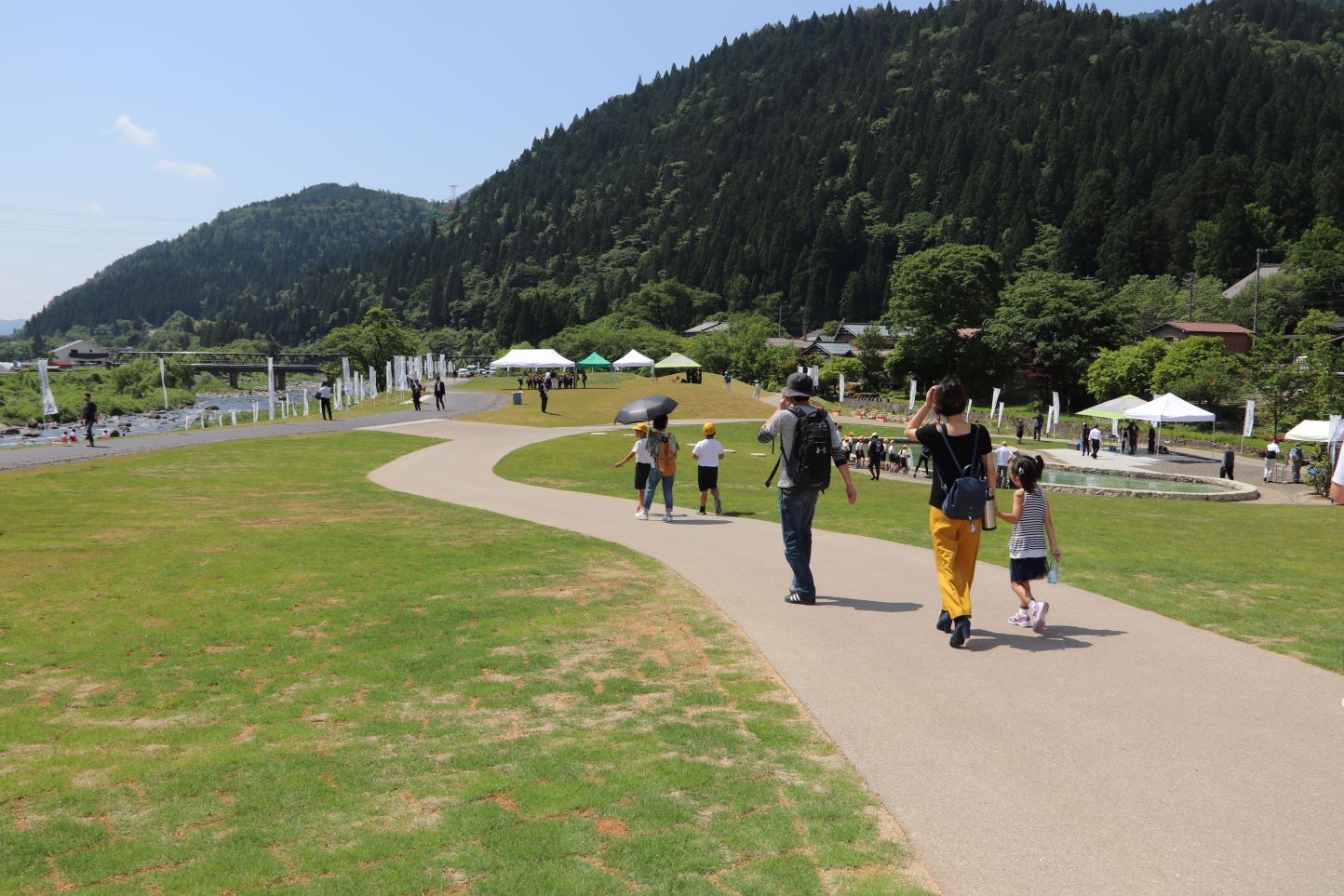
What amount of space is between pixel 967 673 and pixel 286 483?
15.6m

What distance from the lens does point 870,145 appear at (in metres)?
168

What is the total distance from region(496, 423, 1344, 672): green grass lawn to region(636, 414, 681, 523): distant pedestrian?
5.76 ft

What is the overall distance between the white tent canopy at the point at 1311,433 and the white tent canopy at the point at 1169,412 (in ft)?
8.31

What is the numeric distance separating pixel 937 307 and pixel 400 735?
75750 mm

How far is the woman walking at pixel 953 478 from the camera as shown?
6938 mm

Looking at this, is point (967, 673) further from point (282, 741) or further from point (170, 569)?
point (170, 569)

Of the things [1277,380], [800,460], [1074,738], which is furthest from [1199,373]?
[1074,738]

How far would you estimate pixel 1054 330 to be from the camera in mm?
68062

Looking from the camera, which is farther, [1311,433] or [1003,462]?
[1311,433]

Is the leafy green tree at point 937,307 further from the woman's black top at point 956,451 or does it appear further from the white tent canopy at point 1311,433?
the woman's black top at point 956,451

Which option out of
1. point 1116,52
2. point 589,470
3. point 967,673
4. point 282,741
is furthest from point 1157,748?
point 1116,52

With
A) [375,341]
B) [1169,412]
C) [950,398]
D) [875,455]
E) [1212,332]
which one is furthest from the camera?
[375,341]

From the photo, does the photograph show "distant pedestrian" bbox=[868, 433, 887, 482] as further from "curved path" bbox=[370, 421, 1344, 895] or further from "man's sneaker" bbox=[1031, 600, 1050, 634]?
"man's sneaker" bbox=[1031, 600, 1050, 634]

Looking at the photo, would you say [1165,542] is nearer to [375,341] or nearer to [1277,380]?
[1277,380]
